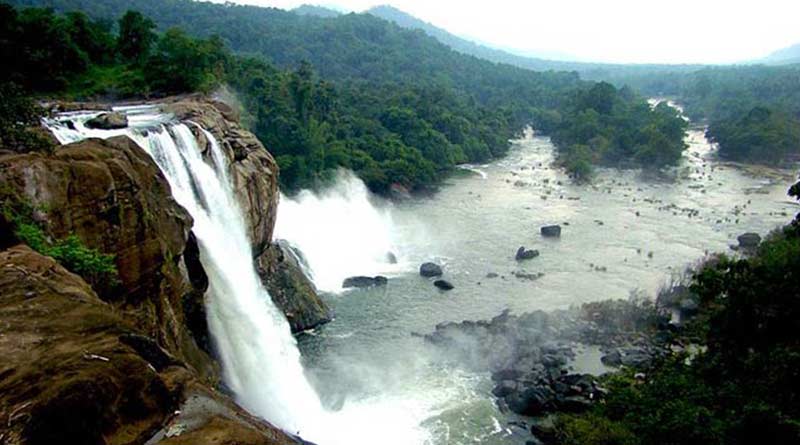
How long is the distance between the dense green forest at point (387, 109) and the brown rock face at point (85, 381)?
86.9 ft

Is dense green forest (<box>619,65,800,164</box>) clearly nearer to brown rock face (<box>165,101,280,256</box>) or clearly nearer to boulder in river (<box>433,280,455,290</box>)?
boulder in river (<box>433,280,455,290</box>)

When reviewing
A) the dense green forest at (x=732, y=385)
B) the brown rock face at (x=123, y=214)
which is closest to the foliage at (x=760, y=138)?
the dense green forest at (x=732, y=385)

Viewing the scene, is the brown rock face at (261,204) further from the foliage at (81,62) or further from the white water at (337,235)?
the foliage at (81,62)

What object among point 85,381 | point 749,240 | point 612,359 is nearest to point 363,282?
point 612,359

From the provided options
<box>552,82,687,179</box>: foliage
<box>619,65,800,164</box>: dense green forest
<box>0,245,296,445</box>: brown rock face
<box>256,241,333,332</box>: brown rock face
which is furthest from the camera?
<box>619,65,800,164</box>: dense green forest

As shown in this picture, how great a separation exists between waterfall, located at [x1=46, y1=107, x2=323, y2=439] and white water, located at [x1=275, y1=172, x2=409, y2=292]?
1209 centimetres

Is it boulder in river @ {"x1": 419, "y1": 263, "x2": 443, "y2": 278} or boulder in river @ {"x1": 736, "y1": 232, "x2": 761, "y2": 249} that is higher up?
boulder in river @ {"x1": 736, "y1": 232, "x2": 761, "y2": 249}

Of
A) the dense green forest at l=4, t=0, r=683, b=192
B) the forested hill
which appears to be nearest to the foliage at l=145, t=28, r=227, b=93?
the dense green forest at l=4, t=0, r=683, b=192

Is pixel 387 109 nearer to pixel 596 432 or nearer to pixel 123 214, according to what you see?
pixel 596 432

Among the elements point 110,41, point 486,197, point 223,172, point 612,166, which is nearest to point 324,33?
point 612,166

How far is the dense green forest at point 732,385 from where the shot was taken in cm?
1369

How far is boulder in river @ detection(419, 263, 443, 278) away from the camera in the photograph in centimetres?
3591

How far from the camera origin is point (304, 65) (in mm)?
71500

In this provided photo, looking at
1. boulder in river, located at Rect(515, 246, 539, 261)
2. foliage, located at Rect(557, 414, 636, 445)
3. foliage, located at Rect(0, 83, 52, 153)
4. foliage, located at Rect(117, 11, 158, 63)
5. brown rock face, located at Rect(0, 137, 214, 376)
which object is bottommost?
boulder in river, located at Rect(515, 246, 539, 261)
